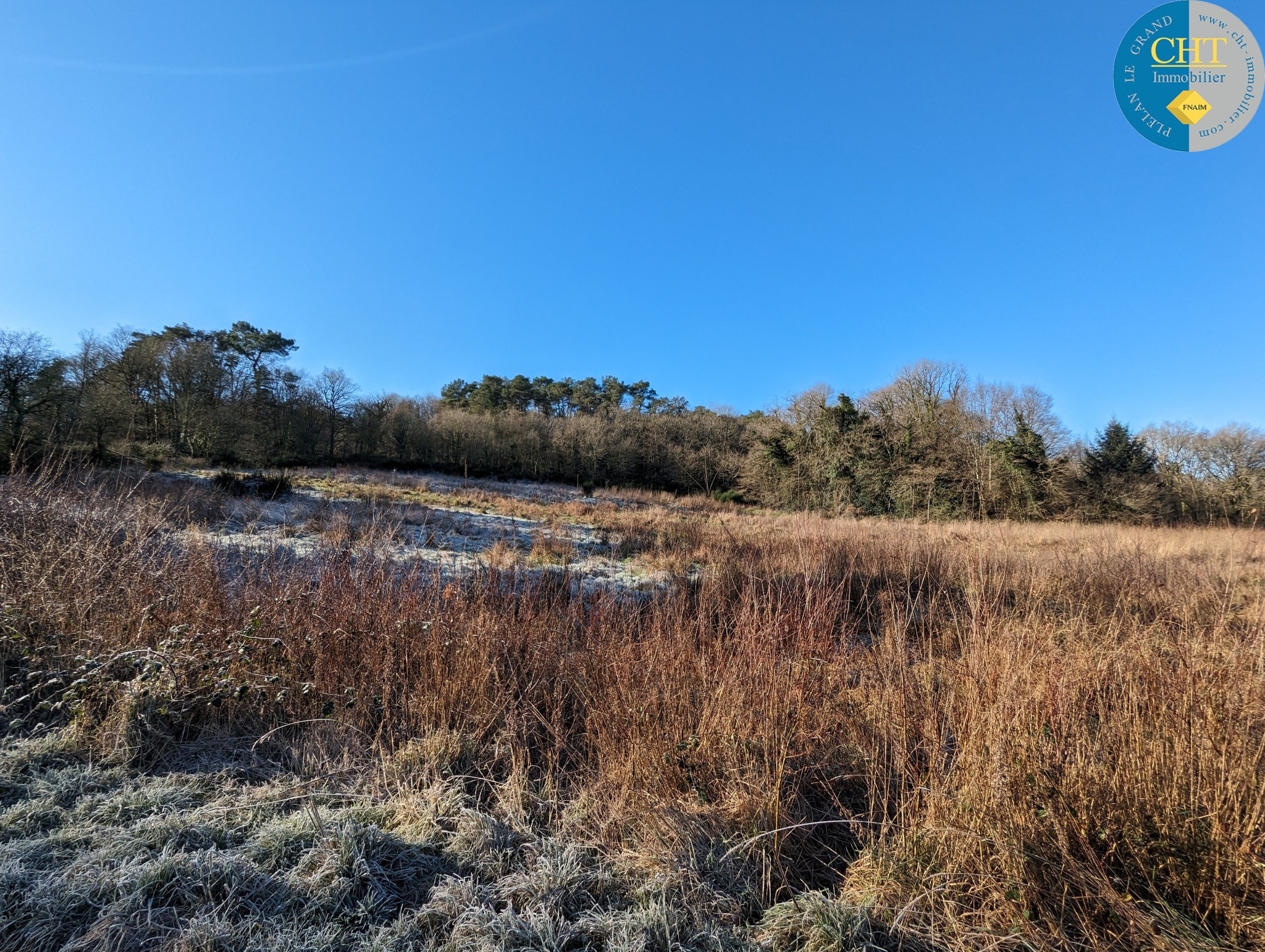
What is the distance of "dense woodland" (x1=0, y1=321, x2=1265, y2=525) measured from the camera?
1689 centimetres

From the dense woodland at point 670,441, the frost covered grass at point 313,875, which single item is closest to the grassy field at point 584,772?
the frost covered grass at point 313,875

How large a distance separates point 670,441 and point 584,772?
111 feet

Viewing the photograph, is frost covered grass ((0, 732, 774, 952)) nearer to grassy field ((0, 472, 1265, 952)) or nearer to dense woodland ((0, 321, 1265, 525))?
grassy field ((0, 472, 1265, 952))

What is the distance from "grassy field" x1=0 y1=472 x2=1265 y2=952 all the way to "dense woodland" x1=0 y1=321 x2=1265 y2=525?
634 centimetres

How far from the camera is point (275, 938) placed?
5.15 feet

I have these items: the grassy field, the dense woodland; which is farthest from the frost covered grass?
the dense woodland

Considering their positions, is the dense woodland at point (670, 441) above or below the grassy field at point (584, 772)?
above

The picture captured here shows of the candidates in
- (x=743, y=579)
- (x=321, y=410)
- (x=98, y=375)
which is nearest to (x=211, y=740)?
(x=743, y=579)

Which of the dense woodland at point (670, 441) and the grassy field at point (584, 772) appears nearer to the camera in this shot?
the grassy field at point (584, 772)

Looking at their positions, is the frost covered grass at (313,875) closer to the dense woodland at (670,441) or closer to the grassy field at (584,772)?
the grassy field at (584,772)

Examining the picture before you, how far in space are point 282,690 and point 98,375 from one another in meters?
34.6

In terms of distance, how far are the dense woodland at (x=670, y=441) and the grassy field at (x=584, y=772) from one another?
6.34 metres

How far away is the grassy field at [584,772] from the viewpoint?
1630mm

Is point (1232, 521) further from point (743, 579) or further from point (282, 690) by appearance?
point (282, 690)
